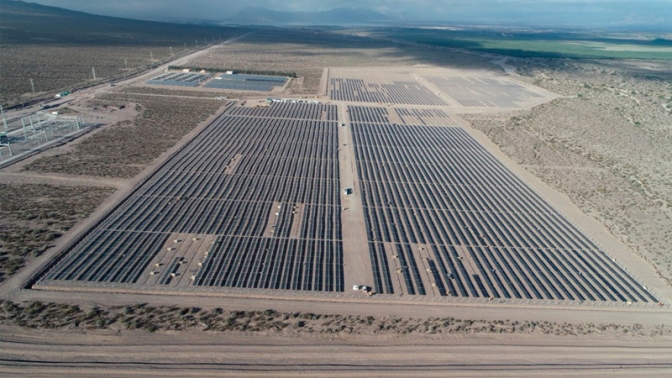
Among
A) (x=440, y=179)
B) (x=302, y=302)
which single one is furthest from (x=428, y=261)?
(x=440, y=179)

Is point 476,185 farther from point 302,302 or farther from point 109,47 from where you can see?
point 109,47

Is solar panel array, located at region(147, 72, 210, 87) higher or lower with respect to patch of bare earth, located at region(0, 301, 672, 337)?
higher

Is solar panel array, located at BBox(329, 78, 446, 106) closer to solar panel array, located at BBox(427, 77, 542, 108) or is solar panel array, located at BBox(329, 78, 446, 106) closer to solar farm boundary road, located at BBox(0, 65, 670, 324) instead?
solar panel array, located at BBox(427, 77, 542, 108)

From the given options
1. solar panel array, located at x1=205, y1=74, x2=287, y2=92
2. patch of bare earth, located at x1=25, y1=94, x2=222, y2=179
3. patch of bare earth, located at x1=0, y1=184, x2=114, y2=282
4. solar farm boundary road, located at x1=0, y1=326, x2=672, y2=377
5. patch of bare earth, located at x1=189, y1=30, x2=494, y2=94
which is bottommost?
solar farm boundary road, located at x1=0, y1=326, x2=672, y2=377

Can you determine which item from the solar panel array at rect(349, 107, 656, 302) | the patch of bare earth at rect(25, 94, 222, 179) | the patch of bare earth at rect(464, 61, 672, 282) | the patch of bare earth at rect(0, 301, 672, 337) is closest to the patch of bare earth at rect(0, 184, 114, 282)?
A: the patch of bare earth at rect(25, 94, 222, 179)

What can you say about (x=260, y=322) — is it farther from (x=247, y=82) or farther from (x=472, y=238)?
(x=247, y=82)

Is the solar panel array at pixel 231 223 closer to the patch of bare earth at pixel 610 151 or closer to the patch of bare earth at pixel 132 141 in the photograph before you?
the patch of bare earth at pixel 132 141

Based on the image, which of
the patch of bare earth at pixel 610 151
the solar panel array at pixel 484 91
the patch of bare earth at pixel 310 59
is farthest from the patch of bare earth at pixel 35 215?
the solar panel array at pixel 484 91
